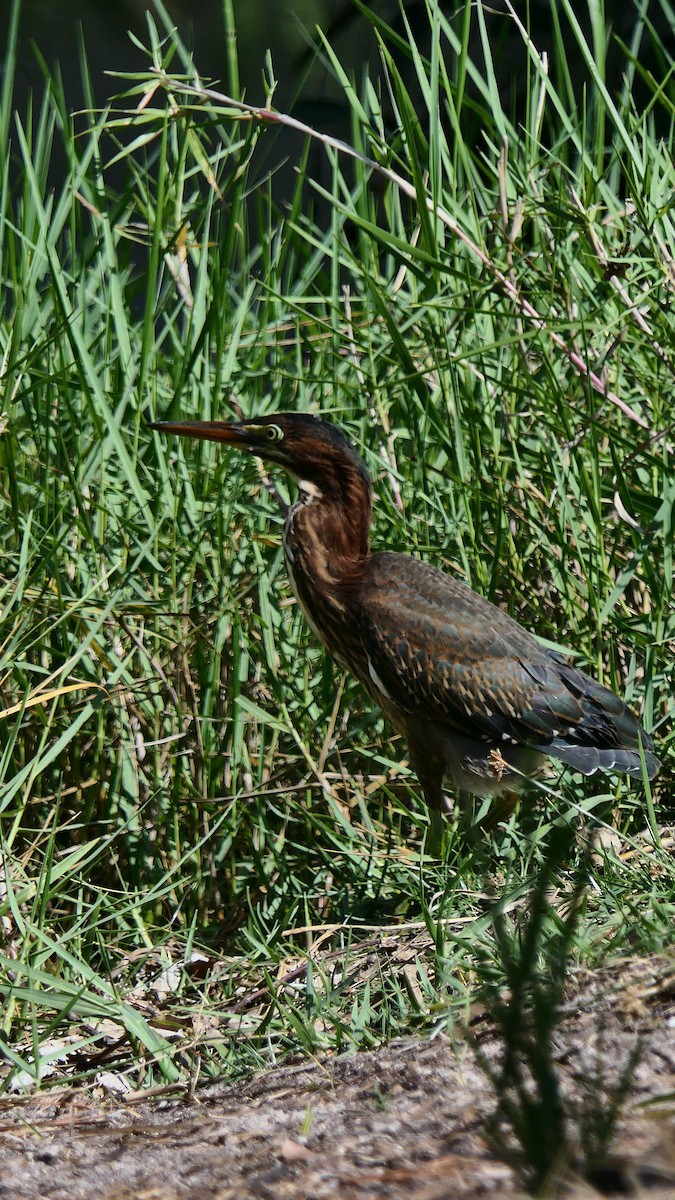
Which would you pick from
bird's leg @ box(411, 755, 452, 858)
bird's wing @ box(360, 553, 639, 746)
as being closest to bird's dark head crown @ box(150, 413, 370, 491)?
bird's wing @ box(360, 553, 639, 746)

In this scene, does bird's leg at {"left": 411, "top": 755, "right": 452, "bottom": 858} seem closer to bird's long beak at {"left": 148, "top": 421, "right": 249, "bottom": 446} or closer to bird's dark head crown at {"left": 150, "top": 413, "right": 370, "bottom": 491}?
bird's dark head crown at {"left": 150, "top": 413, "right": 370, "bottom": 491}

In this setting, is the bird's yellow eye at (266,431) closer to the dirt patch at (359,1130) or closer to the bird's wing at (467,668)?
the bird's wing at (467,668)

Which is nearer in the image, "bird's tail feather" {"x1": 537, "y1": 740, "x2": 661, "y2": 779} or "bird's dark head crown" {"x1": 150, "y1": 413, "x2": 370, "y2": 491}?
"bird's tail feather" {"x1": 537, "y1": 740, "x2": 661, "y2": 779}

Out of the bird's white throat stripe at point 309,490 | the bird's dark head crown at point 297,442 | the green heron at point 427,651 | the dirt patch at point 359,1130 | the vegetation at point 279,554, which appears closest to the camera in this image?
the dirt patch at point 359,1130

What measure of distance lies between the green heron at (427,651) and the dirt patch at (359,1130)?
1.31m

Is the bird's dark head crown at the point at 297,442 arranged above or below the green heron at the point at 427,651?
above

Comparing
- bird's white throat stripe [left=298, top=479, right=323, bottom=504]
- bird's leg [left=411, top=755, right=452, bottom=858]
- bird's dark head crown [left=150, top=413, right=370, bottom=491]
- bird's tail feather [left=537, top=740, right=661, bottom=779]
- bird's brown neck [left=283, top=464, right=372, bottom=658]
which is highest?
bird's dark head crown [left=150, top=413, right=370, bottom=491]

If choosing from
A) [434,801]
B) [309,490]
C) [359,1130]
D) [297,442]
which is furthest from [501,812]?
[359,1130]

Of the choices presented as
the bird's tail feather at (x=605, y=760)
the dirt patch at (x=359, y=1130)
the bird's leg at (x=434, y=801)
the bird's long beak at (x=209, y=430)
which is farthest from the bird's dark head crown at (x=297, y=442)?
the dirt patch at (x=359, y=1130)

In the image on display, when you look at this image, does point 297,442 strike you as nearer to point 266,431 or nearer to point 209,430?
point 266,431

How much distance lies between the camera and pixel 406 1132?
1837 millimetres

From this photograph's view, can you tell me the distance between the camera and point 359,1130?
1.90 meters

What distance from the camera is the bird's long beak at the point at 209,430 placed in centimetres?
363

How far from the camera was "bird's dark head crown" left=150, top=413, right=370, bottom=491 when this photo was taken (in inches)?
147
